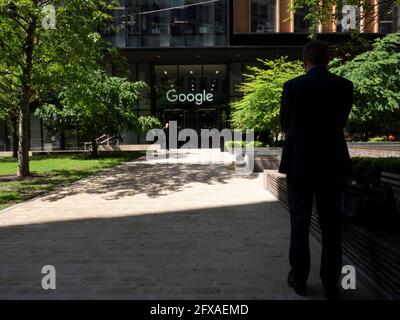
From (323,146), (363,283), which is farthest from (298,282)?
(323,146)

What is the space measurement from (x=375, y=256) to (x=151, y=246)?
116 inches

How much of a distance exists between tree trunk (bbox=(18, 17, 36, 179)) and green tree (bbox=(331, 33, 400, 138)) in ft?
51.8

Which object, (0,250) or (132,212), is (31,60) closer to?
(132,212)

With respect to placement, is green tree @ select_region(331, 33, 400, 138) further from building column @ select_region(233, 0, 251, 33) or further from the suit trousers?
the suit trousers

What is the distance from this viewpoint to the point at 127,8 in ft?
95.8

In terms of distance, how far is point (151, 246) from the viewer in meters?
5.56

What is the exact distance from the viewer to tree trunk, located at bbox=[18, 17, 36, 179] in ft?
41.4

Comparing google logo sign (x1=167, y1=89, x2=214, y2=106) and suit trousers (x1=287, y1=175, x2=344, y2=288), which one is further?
google logo sign (x1=167, y1=89, x2=214, y2=106)

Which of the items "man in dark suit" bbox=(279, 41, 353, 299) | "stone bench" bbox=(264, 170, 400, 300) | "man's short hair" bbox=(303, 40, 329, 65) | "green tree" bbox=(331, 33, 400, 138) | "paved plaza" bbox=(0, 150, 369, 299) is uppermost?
"green tree" bbox=(331, 33, 400, 138)

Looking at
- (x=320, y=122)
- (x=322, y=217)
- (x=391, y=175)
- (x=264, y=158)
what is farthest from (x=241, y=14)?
(x=322, y=217)

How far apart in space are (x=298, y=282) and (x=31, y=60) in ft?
39.7

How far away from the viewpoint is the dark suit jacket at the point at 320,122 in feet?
11.1

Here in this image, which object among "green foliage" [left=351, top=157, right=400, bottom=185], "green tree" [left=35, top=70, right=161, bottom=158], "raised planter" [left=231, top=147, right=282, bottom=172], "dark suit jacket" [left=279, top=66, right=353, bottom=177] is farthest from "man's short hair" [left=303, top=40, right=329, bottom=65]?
"green tree" [left=35, top=70, right=161, bottom=158]

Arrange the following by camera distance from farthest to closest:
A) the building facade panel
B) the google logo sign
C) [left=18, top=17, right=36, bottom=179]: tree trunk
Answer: the google logo sign
the building facade panel
[left=18, top=17, right=36, bottom=179]: tree trunk
